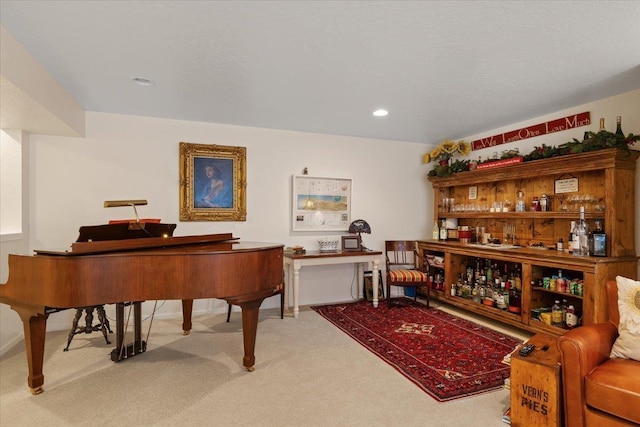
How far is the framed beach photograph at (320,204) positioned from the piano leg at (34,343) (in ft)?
9.92

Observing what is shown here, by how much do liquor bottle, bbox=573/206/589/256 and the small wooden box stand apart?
180cm

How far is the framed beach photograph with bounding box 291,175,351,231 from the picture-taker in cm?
495

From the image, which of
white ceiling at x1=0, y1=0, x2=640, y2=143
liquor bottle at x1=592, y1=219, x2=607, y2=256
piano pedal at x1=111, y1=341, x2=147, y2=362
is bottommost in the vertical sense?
piano pedal at x1=111, y1=341, x2=147, y2=362

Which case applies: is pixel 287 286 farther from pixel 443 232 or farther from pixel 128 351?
pixel 443 232

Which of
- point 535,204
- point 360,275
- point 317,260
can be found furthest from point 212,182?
point 535,204

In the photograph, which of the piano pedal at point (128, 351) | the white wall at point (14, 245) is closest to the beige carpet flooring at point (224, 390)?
the piano pedal at point (128, 351)

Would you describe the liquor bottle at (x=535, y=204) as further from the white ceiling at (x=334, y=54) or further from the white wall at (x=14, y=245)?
the white wall at (x=14, y=245)

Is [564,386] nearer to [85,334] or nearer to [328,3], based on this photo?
[328,3]

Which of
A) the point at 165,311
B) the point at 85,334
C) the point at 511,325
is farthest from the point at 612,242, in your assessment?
the point at 85,334

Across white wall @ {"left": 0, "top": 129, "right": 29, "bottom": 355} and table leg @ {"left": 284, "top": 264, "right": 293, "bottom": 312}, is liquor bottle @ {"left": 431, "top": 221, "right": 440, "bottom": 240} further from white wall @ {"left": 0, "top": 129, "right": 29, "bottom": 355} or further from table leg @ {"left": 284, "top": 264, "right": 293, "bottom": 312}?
white wall @ {"left": 0, "top": 129, "right": 29, "bottom": 355}

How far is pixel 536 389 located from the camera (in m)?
1.97

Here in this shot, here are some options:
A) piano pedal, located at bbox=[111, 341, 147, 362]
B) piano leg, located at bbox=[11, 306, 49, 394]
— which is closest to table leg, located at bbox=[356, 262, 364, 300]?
piano pedal, located at bbox=[111, 341, 147, 362]

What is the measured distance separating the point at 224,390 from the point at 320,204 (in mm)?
3018

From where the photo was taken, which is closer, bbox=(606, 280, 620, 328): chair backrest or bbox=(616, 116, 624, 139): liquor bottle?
bbox=(606, 280, 620, 328): chair backrest
